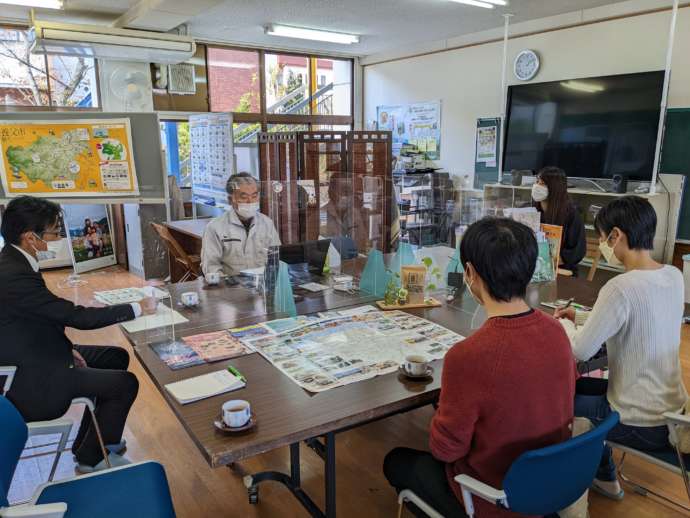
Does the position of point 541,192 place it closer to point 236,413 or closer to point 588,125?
point 588,125

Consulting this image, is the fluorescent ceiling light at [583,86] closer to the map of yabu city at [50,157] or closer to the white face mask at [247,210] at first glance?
the white face mask at [247,210]

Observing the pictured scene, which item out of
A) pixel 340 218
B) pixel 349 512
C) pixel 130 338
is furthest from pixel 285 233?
pixel 349 512

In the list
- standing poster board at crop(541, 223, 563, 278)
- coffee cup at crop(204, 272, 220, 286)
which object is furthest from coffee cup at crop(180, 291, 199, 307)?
standing poster board at crop(541, 223, 563, 278)

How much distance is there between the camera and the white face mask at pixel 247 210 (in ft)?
10.2

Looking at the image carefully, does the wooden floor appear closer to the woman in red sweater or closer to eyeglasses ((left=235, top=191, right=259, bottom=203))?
the woman in red sweater

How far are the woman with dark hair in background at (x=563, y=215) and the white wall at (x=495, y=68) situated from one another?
6.63 ft

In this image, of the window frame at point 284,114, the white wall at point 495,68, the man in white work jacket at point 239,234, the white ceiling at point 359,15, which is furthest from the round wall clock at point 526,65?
the man in white work jacket at point 239,234

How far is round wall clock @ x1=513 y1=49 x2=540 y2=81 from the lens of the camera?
550 cm

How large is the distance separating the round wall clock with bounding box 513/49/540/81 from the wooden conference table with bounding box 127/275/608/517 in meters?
3.95

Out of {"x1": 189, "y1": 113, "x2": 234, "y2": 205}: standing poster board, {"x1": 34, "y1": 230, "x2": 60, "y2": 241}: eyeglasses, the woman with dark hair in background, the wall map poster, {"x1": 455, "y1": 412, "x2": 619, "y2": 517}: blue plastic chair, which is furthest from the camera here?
{"x1": 189, "y1": 113, "x2": 234, "y2": 205}: standing poster board

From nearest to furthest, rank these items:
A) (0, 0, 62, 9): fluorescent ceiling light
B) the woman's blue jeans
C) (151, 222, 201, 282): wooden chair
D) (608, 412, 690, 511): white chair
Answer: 1. (608, 412, 690, 511): white chair
2. the woman's blue jeans
3. (151, 222, 201, 282): wooden chair
4. (0, 0, 62, 9): fluorescent ceiling light

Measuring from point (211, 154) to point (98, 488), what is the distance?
17.0 feet

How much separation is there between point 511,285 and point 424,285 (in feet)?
3.70

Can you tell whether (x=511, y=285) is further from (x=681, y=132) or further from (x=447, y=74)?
(x=447, y=74)
